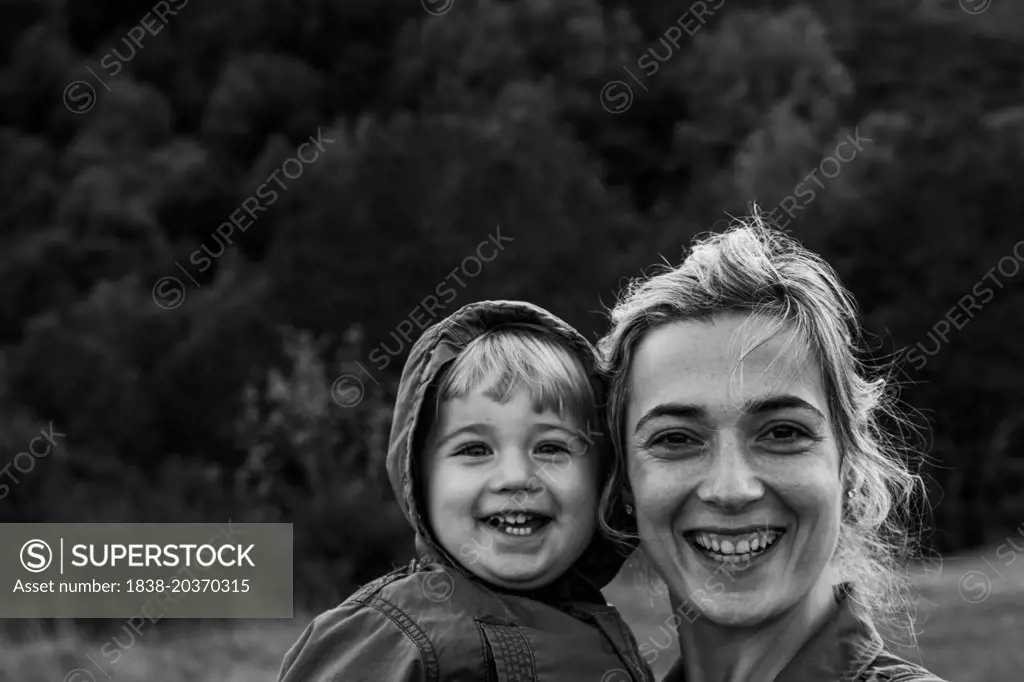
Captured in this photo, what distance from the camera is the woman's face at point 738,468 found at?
2.17 meters

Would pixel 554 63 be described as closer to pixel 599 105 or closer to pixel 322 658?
pixel 599 105

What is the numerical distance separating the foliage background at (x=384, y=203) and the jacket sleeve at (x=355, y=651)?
21.4ft

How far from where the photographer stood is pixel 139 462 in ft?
39.8

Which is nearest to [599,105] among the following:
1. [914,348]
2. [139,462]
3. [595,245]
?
[595,245]

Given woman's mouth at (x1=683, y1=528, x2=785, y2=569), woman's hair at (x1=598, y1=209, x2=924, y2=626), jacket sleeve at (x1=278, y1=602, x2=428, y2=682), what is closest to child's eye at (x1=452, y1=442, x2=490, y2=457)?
woman's hair at (x1=598, y1=209, x2=924, y2=626)

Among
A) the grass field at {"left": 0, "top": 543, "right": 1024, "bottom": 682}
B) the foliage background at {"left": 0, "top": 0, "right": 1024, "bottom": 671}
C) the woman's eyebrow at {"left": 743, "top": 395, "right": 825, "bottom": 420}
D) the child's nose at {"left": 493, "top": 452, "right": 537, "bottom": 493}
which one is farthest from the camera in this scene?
the foliage background at {"left": 0, "top": 0, "right": 1024, "bottom": 671}

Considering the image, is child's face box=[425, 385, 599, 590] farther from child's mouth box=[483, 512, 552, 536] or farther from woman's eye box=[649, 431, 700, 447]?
woman's eye box=[649, 431, 700, 447]

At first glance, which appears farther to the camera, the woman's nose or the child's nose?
the child's nose

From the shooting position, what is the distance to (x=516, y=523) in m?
2.58

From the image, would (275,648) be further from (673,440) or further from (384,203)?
(673,440)

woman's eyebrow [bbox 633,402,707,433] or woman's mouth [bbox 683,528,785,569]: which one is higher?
woman's eyebrow [bbox 633,402,707,433]

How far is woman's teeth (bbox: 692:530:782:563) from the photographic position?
2.20 meters

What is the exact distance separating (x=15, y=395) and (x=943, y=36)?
457 inches

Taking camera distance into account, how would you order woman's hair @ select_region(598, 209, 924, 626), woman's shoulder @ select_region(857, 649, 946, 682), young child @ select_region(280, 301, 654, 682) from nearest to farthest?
woman's shoulder @ select_region(857, 649, 946, 682), woman's hair @ select_region(598, 209, 924, 626), young child @ select_region(280, 301, 654, 682)
